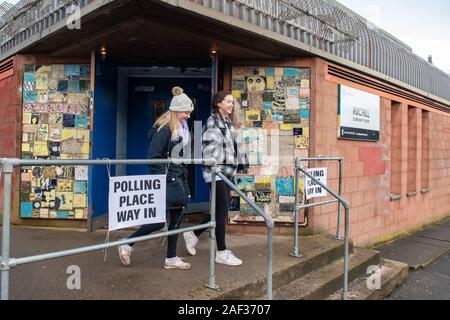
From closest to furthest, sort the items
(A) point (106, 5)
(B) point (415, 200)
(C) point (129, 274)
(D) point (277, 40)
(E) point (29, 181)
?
(C) point (129, 274), (A) point (106, 5), (D) point (277, 40), (E) point (29, 181), (B) point (415, 200)

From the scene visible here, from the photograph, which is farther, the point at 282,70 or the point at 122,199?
the point at 282,70

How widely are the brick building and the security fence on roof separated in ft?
0.09

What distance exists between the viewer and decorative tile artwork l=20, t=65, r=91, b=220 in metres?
5.84

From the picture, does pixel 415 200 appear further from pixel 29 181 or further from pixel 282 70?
pixel 29 181

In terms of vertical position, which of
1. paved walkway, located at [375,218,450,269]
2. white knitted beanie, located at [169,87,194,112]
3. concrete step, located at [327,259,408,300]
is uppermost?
white knitted beanie, located at [169,87,194,112]

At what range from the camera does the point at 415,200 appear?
9.83 meters

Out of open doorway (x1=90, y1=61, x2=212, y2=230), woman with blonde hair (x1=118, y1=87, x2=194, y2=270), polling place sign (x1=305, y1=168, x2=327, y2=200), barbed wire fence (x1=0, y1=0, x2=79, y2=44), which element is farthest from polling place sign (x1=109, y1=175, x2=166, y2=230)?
open doorway (x1=90, y1=61, x2=212, y2=230)

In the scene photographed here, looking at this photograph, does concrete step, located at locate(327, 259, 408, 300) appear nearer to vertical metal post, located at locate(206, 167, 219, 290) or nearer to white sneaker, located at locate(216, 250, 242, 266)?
white sneaker, located at locate(216, 250, 242, 266)

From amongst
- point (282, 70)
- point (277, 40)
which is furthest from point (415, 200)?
point (277, 40)

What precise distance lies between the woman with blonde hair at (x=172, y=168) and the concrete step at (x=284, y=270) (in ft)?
1.92

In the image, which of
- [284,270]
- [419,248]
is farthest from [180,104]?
[419,248]

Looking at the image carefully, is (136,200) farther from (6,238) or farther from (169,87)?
(169,87)
